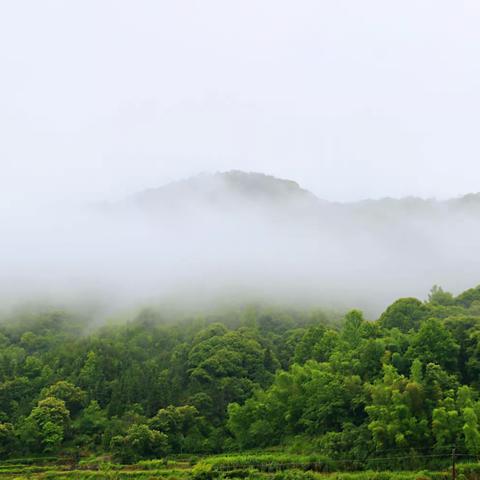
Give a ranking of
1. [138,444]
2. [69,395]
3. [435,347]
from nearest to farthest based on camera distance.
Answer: [435,347] < [138,444] < [69,395]

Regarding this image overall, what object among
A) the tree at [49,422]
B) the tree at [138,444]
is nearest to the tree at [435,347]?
the tree at [138,444]

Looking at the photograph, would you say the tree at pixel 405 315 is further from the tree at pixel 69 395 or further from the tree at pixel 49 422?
the tree at pixel 49 422

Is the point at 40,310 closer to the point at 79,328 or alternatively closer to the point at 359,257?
the point at 79,328

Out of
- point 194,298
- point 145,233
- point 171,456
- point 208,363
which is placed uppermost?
point 145,233

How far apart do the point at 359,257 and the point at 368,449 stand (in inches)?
4107

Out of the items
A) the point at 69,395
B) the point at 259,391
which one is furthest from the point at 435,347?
the point at 69,395

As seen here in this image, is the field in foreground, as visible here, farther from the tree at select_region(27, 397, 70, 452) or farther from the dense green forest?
the tree at select_region(27, 397, 70, 452)

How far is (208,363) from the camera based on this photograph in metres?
63.1

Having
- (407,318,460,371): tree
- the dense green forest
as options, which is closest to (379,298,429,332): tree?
the dense green forest

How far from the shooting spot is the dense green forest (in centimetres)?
4084

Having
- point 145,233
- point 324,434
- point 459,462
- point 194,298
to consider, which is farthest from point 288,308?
point 145,233

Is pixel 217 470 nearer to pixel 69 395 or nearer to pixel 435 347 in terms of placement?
pixel 435 347

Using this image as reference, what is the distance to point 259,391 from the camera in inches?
2200

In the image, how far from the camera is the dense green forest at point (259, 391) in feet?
134
